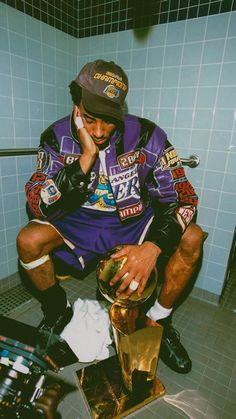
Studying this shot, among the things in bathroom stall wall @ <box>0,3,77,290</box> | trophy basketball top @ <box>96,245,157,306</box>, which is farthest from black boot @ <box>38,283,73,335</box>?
bathroom stall wall @ <box>0,3,77,290</box>

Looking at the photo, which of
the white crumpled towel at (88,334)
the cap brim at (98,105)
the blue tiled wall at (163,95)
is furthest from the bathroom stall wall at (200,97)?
the white crumpled towel at (88,334)

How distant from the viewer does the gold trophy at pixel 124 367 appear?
1280 mm

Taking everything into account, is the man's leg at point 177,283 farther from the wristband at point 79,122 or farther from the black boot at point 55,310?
the wristband at point 79,122

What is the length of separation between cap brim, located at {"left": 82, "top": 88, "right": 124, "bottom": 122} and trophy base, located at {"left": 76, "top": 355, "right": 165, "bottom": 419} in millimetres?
1403

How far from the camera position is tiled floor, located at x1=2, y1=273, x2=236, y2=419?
1287 millimetres

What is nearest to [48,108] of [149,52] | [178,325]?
[149,52]

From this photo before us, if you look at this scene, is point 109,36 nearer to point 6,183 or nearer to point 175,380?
point 6,183

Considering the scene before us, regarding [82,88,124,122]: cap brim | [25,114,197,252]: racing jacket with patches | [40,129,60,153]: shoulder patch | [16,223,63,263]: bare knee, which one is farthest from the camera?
[40,129,60,153]: shoulder patch

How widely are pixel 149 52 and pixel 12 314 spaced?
7.34 feet

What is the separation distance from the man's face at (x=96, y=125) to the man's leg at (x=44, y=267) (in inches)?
24.2

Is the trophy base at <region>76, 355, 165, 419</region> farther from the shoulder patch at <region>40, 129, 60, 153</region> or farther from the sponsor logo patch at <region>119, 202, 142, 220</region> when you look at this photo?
the shoulder patch at <region>40, 129, 60, 153</region>

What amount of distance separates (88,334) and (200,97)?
1.81 m

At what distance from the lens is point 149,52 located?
208cm

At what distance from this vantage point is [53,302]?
1623 millimetres
